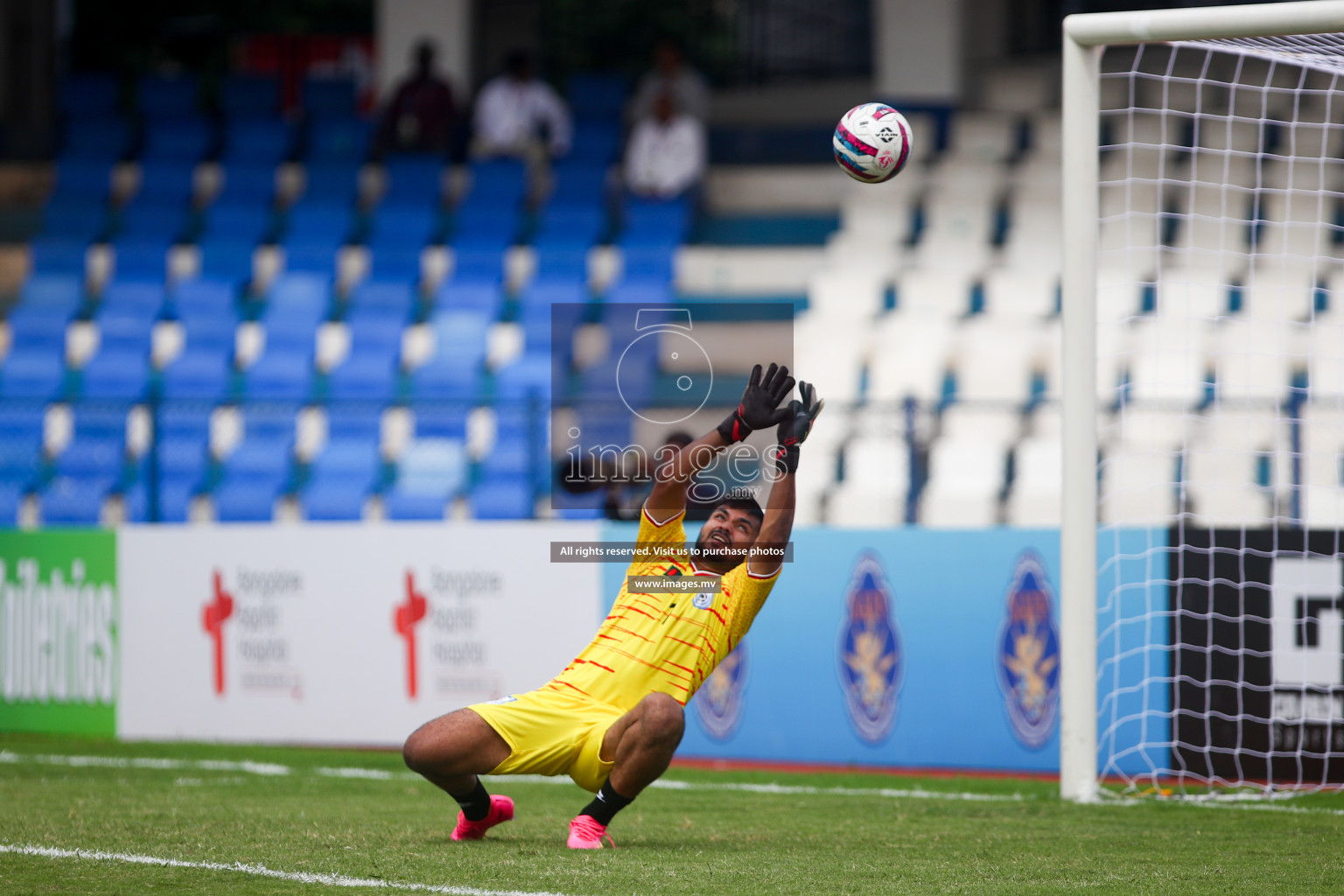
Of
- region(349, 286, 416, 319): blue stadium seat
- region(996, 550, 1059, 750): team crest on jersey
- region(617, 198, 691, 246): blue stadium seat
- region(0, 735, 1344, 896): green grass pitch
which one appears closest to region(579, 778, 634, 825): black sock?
region(0, 735, 1344, 896): green grass pitch

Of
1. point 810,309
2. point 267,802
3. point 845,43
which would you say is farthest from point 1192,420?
point 845,43

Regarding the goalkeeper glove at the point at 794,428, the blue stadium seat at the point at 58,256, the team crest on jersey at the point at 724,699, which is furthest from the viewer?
the blue stadium seat at the point at 58,256

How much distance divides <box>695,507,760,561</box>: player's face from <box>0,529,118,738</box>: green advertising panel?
6.15 meters

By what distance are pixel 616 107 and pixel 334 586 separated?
8560 millimetres

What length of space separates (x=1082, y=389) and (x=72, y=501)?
8.34 m

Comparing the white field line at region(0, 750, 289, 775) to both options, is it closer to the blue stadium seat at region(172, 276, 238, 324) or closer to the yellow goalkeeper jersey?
the yellow goalkeeper jersey

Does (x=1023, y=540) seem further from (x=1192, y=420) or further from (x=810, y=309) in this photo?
(x=810, y=309)

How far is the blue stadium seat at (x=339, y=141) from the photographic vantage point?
687 inches

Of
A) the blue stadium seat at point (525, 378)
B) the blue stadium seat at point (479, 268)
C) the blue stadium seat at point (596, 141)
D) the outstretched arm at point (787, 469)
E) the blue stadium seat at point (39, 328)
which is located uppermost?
the blue stadium seat at point (596, 141)

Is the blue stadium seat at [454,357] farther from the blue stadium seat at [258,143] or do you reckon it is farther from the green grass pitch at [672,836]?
the green grass pitch at [672,836]

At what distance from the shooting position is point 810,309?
1461 centimetres

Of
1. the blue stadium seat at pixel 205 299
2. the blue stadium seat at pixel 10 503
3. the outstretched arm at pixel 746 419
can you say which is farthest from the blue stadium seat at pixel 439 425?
the outstretched arm at pixel 746 419

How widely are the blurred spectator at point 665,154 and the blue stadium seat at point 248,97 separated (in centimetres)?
487

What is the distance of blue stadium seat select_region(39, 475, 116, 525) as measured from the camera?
12680mm
